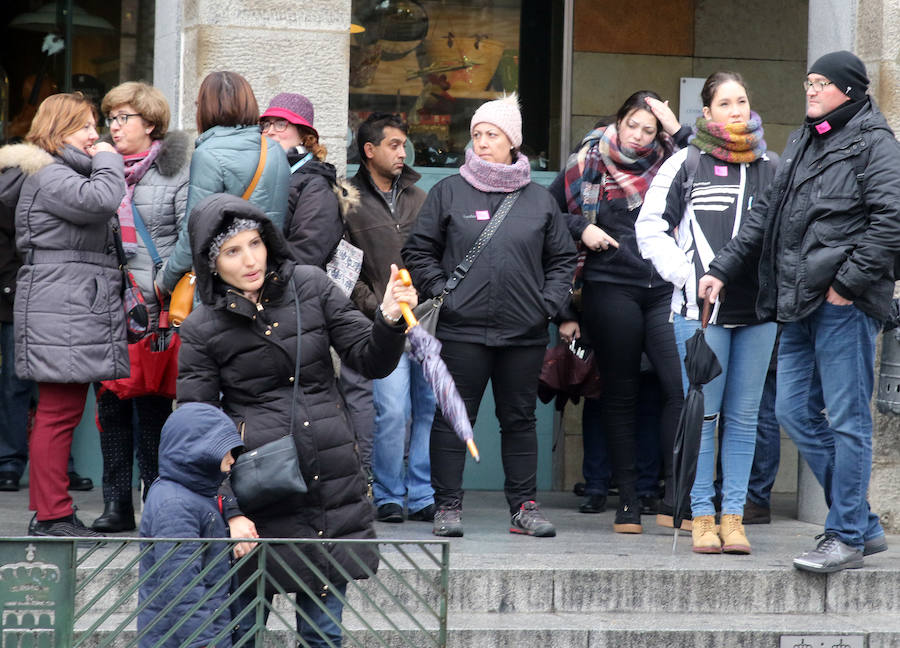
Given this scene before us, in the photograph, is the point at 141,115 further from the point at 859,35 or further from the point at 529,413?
the point at 859,35

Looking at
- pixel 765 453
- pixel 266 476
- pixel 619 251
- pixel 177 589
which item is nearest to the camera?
pixel 177 589

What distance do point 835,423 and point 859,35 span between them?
2.42 meters

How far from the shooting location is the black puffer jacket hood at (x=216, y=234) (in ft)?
14.6

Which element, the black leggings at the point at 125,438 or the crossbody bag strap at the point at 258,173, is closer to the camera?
the crossbody bag strap at the point at 258,173

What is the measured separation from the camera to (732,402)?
6371 millimetres

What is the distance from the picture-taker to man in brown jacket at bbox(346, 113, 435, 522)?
6.94m

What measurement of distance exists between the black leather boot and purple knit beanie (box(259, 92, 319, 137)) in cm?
193

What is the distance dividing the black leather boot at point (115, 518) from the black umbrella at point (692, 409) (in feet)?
8.14

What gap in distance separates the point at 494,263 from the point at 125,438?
6.21 feet

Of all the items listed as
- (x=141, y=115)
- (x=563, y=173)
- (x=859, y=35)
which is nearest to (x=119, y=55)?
(x=141, y=115)

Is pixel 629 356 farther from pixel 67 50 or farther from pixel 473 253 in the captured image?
pixel 67 50

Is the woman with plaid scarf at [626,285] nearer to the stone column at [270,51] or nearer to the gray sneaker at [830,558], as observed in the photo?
the gray sneaker at [830,558]

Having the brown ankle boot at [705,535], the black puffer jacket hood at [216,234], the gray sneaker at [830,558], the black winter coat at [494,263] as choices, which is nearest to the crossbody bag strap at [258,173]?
the black winter coat at [494,263]

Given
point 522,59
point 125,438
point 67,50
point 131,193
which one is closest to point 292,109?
point 131,193
